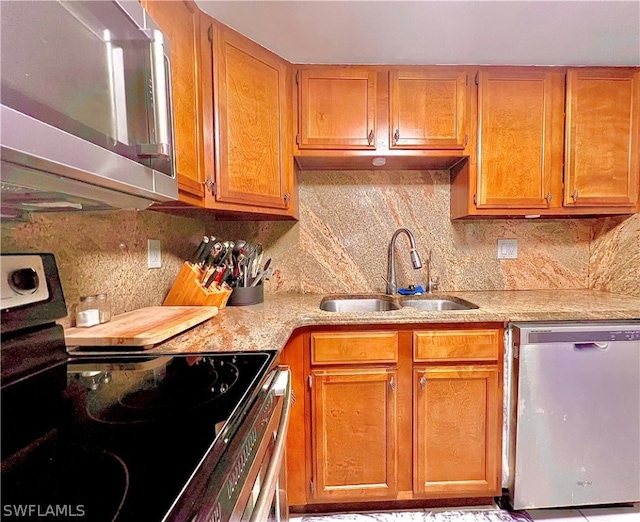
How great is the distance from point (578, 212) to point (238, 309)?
1791 mm

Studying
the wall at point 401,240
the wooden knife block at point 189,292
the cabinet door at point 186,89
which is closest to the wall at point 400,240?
the wall at point 401,240

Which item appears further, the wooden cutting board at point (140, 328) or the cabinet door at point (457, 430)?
the cabinet door at point (457, 430)

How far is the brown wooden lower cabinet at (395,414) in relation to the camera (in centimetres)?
140

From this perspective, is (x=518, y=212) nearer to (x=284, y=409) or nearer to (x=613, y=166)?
(x=613, y=166)

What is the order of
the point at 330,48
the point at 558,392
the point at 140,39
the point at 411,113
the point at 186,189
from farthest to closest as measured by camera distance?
the point at 411,113 → the point at 330,48 → the point at 558,392 → the point at 186,189 → the point at 140,39

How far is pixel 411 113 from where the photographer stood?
164cm

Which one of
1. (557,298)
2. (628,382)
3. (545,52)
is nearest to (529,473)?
(628,382)

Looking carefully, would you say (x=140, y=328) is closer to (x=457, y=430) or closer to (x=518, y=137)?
(x=457, y=430)

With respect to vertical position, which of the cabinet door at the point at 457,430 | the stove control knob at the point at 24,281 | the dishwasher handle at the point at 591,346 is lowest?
the cabinet door at the point at 457,430

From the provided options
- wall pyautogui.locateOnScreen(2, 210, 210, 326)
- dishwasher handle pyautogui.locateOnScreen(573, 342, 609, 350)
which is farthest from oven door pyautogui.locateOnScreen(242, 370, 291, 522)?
dishwasher handle pyautogui.locateOnScreen(573, 342, 609, 350)

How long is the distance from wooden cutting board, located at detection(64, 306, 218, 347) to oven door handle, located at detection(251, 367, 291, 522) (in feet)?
1.20

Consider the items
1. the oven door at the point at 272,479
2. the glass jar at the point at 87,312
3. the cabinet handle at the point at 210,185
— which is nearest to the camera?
the oven door at the point at 272,479

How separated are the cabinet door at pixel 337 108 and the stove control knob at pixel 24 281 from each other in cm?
121

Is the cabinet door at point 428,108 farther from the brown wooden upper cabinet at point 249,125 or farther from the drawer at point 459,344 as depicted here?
the drawer at point 459,344
